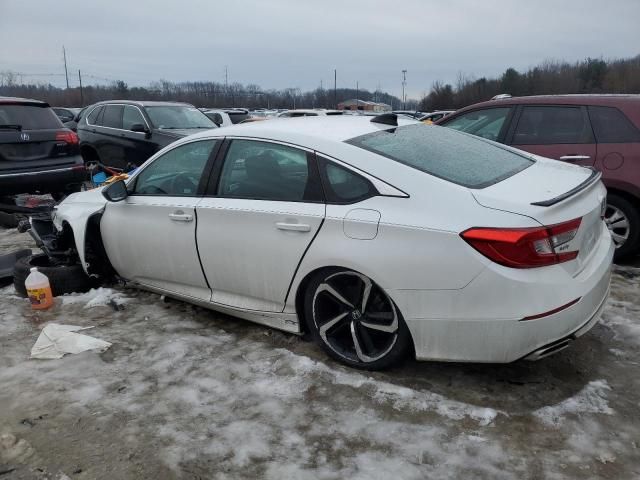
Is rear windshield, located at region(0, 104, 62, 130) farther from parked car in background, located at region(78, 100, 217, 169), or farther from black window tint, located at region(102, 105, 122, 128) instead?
black window tint, located at region(102, 105, 122, 128)

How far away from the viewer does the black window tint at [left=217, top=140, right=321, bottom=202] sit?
3283 mm

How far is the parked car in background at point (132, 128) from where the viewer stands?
948 cm

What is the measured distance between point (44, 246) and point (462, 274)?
4044 millimetres

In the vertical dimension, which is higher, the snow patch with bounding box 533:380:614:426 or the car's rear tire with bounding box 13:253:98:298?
the car's rear tire with bounding box 13:253:98:298

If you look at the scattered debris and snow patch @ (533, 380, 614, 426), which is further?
snow patch @ (533, 380, 614, 426)

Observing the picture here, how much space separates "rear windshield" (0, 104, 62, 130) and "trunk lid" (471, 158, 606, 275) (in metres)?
6.89

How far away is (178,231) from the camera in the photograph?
3857mm

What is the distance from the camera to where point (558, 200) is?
108 inches

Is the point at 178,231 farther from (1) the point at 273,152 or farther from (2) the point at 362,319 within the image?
(2) the point at 362,319

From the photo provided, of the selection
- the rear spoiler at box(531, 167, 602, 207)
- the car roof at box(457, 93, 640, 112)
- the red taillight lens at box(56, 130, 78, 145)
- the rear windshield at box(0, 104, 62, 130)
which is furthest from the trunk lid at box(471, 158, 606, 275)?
the rear windshield at box(0, 104, 62, 130)

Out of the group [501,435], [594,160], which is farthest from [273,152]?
[594,160]

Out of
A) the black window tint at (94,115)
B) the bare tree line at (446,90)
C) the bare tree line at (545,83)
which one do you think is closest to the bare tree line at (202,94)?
the bare tree line at (446,90)

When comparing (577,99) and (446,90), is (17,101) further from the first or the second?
(446,90)

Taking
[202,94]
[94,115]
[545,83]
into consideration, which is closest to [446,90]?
[545,83]
